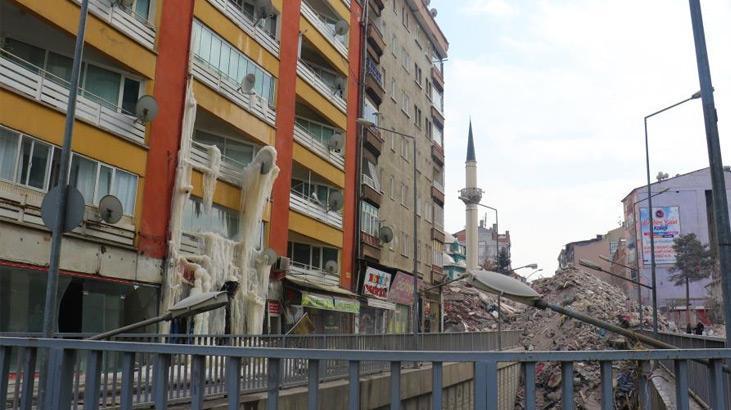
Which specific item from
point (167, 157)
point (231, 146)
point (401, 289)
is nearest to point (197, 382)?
point (167, 157)

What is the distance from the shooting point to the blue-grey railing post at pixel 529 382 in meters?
3.67

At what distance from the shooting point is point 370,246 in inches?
1325

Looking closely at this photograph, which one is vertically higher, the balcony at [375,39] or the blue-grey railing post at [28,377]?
the balcony at [375,39]

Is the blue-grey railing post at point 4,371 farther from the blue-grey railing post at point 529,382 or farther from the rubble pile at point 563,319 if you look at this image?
the rubble pile at point 563,319

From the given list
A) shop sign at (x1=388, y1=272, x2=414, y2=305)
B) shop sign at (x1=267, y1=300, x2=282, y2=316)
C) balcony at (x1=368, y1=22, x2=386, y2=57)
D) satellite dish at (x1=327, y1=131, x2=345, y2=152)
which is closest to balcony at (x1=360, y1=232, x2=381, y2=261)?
shop sign at (x1=388, y1=272, x2=414, y2=305)

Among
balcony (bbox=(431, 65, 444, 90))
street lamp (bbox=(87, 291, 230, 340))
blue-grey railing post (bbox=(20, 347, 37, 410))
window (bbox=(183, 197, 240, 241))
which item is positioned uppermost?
balcony (bbox=(431, 65, 444, 90))

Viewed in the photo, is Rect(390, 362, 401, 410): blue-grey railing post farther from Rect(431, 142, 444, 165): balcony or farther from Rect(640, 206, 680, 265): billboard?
Rect(640, 206, 680, 265): billboard

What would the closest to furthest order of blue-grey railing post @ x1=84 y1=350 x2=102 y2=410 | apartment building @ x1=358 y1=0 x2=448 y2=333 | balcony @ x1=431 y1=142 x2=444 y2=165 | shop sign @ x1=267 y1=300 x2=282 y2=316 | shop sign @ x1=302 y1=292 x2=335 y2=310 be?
blue-grey railing post @ x1=84 y1=350 x2=102 y2=410 < shop sign @ x1=267 y1=300 x2=282 y2=316 < shop sign @ x1=302 y1=292 x2=335 y2=310 < apartment building @ x1=358 y1=0 x2=448 y2=333 < balcony @ x1=431 y1=142 x2=444 y2=165

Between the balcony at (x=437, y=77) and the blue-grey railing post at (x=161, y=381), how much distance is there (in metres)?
48.7

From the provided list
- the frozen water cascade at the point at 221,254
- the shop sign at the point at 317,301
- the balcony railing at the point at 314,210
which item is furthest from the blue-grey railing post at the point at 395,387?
the balcony railing at the point at 314,210

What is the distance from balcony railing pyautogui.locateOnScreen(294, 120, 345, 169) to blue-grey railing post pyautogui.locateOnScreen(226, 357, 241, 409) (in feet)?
77.5

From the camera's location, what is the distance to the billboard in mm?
71250

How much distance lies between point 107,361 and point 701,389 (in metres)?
8.61

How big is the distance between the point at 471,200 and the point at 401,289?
45.8 metres
